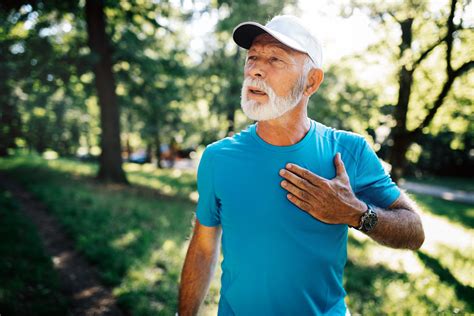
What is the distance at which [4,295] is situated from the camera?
4.29 m

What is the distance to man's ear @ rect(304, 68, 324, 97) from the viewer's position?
219 centimetres

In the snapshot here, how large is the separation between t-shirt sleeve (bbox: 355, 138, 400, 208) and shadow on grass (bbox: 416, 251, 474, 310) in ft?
13.3

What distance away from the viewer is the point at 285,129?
6.89 ft

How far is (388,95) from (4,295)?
8.29 metres

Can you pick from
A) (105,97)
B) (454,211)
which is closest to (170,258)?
(105,97)

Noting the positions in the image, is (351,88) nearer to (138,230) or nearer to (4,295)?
(138,230)

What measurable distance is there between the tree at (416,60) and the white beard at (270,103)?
5.36m

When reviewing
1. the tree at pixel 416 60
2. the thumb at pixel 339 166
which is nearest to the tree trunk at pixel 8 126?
the tree at pixel 416 60

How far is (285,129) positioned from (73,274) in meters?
4.82

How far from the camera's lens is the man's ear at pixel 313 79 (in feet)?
7.17

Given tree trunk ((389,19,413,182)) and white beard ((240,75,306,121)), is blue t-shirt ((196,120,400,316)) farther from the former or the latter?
tree trunk ((389,19,413,182))

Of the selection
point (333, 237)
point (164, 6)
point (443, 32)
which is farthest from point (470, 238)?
point (164, 6)

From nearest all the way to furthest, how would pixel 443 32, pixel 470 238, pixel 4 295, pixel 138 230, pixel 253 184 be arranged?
pixel 253 184, pixel 4 295, pixel 443 32, pixel 138 230, pixel 470 238

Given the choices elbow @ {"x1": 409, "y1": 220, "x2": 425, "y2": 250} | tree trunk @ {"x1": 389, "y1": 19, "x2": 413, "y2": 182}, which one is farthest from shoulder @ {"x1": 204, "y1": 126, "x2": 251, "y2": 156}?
tree trunk @ {"x1": 389, "y1": 19, "x2": 413, "y2": 182}
